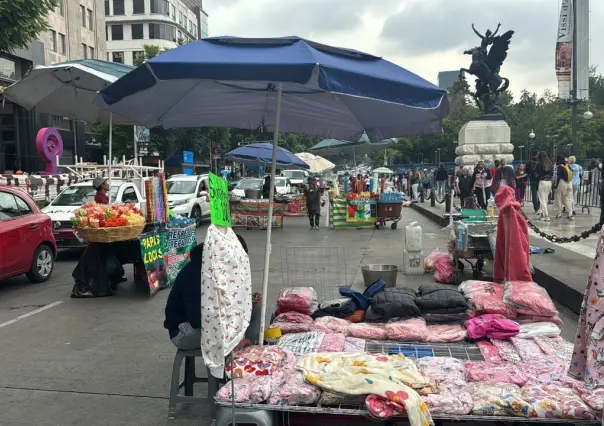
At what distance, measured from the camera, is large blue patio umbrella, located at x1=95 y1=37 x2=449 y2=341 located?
11.1 ft

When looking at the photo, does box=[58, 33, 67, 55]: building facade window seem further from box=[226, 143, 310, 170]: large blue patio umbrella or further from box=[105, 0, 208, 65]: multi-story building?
box=[105, 0, 208, 65]: multi-story building

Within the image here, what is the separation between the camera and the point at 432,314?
5.04 m

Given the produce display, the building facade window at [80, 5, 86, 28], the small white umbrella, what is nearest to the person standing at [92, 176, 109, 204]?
the produce display

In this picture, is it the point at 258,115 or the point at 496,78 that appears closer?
the point at 258,115

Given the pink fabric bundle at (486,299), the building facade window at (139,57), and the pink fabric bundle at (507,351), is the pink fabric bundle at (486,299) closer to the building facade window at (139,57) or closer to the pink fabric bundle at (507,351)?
the pink fabric bundle at (507,351)

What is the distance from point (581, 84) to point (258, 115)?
2348 centimetres

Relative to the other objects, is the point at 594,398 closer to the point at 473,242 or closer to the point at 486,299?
the point at 486,299

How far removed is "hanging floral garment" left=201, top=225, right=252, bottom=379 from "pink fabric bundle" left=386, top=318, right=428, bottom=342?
155cm

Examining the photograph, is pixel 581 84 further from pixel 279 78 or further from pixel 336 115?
pixel 279 78

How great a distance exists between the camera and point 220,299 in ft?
11.0

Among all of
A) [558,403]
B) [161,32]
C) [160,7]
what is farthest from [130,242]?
[160,7]

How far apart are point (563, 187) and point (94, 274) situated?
12.5m

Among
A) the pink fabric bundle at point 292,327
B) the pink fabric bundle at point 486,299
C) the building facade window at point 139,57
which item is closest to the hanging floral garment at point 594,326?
the pink fabric bundle at point 486,299

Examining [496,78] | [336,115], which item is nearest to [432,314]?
[336,115]
